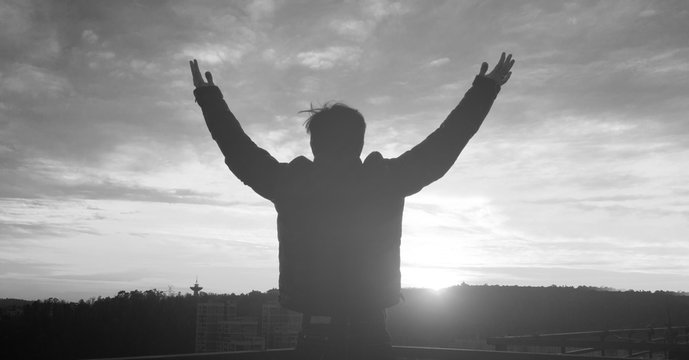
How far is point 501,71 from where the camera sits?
3.18 m

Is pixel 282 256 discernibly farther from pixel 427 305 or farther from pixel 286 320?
pixel 427 305

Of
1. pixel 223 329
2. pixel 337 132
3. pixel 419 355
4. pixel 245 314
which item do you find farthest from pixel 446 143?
pixel 245 314

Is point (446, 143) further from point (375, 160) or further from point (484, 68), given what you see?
point (484, 68)

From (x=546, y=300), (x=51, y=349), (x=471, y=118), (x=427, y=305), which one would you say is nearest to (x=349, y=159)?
(x=471, y=118)

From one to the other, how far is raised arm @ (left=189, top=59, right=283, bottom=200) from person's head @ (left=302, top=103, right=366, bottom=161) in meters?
0.23

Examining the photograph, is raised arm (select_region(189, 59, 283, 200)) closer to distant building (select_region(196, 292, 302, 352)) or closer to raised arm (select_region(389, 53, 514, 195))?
raised arm (select_region(389, 53, 514, 195))

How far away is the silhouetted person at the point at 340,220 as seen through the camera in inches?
99.7

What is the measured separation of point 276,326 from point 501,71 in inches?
766

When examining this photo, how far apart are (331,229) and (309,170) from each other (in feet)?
0.97

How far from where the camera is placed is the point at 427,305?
3822 centimetres

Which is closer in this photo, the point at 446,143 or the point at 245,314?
the point at 446,143

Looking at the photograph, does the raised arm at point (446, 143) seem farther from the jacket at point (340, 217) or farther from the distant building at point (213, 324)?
the distant building at point (213, 324)

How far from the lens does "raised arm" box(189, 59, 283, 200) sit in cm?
271

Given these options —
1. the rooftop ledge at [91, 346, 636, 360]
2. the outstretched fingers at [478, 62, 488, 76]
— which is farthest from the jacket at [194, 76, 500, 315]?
the outstretched fingers at [478, 62, 488, 76]
